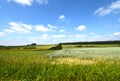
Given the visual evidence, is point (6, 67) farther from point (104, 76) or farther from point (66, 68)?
point (104, 76)

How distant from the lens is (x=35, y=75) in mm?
11609

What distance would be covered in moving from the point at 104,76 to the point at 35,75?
3.95 m

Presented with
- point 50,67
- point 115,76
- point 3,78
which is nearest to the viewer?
point 115,76

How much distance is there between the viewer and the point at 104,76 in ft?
35.0

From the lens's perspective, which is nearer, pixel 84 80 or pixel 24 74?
pixel 84 80

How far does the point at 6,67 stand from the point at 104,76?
6.53m

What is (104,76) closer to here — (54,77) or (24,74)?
(54,77)

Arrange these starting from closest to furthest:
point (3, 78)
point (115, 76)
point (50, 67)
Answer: point (115, 76) < point (3, 78) < point (50, 67)

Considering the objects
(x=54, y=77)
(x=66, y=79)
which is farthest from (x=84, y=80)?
(x=54, y=77)

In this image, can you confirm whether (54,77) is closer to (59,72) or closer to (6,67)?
(59,72)

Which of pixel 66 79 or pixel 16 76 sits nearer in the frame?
pixel 66 79

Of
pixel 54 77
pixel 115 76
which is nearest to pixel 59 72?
pixel 54 77

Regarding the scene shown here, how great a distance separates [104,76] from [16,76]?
16.9 ft

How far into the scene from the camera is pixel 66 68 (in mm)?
12180
